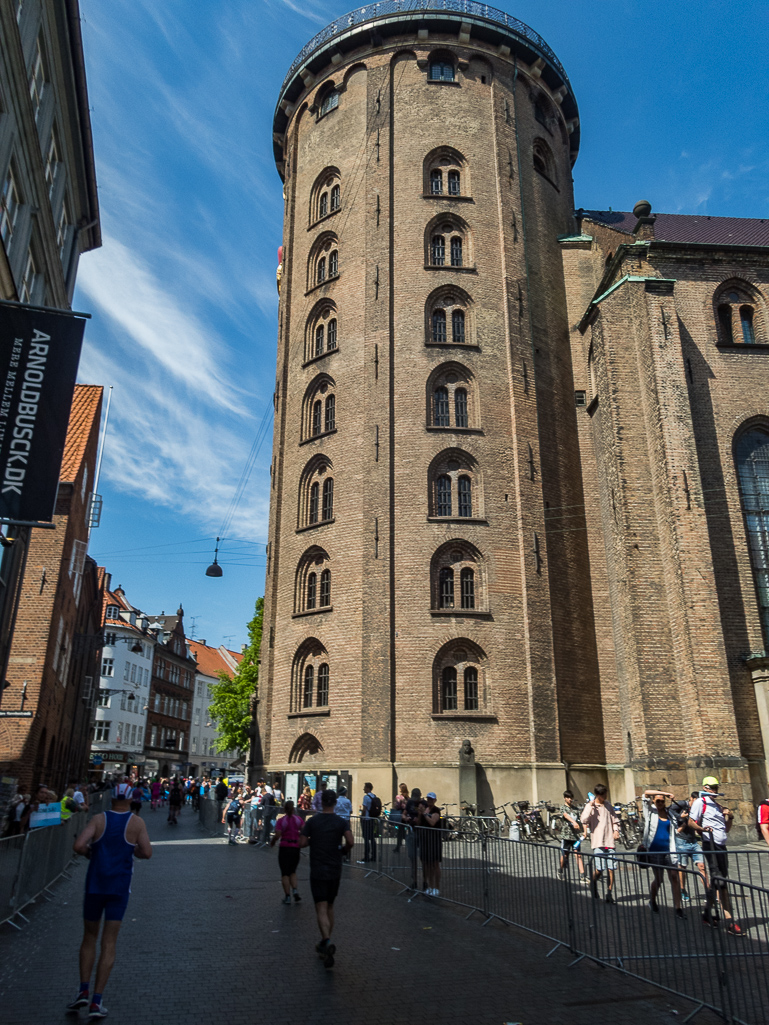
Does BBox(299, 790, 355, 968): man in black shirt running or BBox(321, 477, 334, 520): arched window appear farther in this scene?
BBox(321, 477, 334, 520): arched window

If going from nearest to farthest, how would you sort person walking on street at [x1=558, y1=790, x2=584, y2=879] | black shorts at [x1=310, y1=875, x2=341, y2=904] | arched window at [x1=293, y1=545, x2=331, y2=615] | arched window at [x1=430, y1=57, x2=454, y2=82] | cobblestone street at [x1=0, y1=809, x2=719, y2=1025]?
cobblestone street at [x1=0, y1=809, x2=719, y2=1025] < black shorts at [x1=310, y1=875, x2=341, y2=904] < person walking on street at [x1=558, y1=790, x2=584, y2=879] < arched window at [x1=293, y1=545, x2=331, y2=615] < arched window at [x1=430, y1=57, x2=454, y2=82]

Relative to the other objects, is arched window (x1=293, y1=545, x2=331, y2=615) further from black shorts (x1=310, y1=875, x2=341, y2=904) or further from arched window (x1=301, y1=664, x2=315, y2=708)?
black shorts (x1=310, y1=875, x2=341, y2=904)

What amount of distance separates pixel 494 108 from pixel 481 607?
2018 cm

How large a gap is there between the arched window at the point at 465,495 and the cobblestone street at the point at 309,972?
16.8 m

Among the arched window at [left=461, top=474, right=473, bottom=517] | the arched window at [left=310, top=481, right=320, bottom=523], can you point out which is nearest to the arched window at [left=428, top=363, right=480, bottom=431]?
the arched window at [left=461, top=474, right=473, bottom=517]

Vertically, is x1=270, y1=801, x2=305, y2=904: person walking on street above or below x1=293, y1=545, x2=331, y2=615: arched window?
below

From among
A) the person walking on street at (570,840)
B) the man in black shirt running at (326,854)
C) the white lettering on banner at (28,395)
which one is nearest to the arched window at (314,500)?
the person walking on street at (570,840)

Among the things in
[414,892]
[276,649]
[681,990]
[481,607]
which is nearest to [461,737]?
[481,607]

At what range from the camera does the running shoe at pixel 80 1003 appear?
6086mm

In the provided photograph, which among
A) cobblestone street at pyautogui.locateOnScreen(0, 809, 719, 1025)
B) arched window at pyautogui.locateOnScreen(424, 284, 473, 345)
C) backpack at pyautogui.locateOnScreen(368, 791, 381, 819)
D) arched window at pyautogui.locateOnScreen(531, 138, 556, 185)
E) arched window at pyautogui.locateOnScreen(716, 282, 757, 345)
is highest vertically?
arched window at pyautogui.locateOnScreen(531, 138, 556, 185)

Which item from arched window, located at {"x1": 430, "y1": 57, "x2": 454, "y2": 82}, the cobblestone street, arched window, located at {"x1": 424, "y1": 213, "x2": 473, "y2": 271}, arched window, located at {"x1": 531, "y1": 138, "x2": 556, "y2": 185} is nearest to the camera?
the cobblestone street

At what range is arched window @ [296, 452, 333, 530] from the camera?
2894cm

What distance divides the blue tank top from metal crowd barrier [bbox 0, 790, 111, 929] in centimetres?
350

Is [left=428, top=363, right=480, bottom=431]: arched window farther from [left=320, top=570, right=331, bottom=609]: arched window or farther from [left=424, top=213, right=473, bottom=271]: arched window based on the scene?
[left=320, top=570, right=331, bottom=609]: arched window
